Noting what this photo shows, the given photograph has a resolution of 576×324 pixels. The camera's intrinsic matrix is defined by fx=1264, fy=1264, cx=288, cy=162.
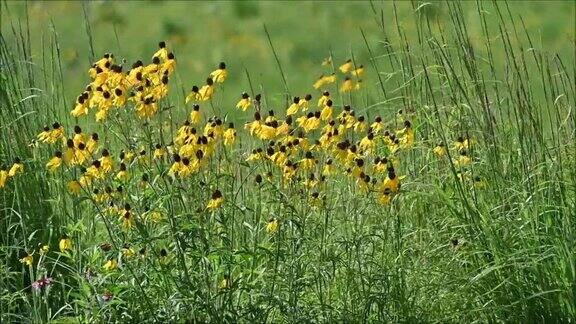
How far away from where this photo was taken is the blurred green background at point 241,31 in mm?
10383

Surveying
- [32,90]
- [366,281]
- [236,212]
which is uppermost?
[32,90]

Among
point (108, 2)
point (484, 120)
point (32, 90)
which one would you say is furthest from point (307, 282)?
point (108, 2)

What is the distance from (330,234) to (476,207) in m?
0.53

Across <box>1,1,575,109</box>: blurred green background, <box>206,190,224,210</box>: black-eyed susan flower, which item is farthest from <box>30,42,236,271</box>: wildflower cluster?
<box>1,1,575,109</box>: blurred green background

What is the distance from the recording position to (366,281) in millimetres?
4484

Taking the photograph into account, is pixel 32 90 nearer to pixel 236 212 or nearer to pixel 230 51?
pixel 236 212

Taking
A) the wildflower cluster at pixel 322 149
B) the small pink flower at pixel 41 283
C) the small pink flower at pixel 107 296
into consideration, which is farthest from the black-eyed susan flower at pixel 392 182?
the small pink flower at pixel 41 283

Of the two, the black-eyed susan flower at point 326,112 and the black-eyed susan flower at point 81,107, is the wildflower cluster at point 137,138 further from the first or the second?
the black-eyed susan flower at point 326,112

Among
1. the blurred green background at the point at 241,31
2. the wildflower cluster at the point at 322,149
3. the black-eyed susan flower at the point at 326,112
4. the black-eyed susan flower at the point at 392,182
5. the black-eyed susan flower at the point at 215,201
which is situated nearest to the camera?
the black-eyed susan flower at the point at 215,201

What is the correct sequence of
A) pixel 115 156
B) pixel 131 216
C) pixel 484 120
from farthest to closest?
pixel 115 156
pixel 484 120
pixel 131 216

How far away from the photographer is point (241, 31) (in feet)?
38.5

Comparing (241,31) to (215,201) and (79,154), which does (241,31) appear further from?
(215,201)

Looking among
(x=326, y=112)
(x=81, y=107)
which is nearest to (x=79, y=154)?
(x=81, y=107)

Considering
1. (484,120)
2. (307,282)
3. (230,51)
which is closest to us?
(307,282)
